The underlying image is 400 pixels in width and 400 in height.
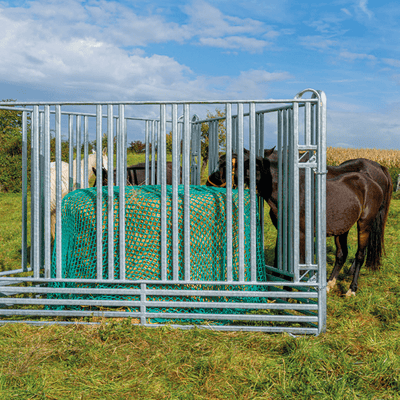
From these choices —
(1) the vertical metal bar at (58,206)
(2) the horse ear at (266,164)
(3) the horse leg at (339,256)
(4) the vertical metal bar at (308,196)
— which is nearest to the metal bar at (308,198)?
(4) the vertical metal bar at (308,196)

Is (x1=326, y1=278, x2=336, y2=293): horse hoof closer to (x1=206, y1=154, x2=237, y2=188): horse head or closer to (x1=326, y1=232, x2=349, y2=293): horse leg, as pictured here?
(x1=326, y1=232, x2=349, y2=293): horse leg

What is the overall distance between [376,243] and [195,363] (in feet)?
14.1

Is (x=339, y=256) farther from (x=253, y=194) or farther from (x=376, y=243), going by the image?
(x=253, y=194)

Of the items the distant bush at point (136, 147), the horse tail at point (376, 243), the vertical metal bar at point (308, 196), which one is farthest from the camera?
the distant bush at point (136, 147)

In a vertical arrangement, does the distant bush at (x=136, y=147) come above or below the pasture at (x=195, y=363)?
above

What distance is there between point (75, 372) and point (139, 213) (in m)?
1.61

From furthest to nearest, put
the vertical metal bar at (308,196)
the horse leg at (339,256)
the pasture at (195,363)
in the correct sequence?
the horse leg at (339,256)
the vertical metal bar at (308,196)
the pasture at (195,363)

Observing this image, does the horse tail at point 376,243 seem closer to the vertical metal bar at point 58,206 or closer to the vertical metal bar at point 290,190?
the vertical metal bar at point 290,190

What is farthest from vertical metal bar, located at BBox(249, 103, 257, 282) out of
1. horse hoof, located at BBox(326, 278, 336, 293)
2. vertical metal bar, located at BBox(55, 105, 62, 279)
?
horse hoof, located at BBox(326, 278, 336, 293)

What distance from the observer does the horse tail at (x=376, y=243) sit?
6.14 m

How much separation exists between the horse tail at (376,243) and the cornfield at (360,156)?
19.7 meters

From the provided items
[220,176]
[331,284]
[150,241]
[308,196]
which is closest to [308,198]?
[308,196]

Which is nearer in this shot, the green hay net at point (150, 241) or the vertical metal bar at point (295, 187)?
the vertical metal bar at point (295, 187)

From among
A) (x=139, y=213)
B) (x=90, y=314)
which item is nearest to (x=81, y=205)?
(x=139, y=213)
